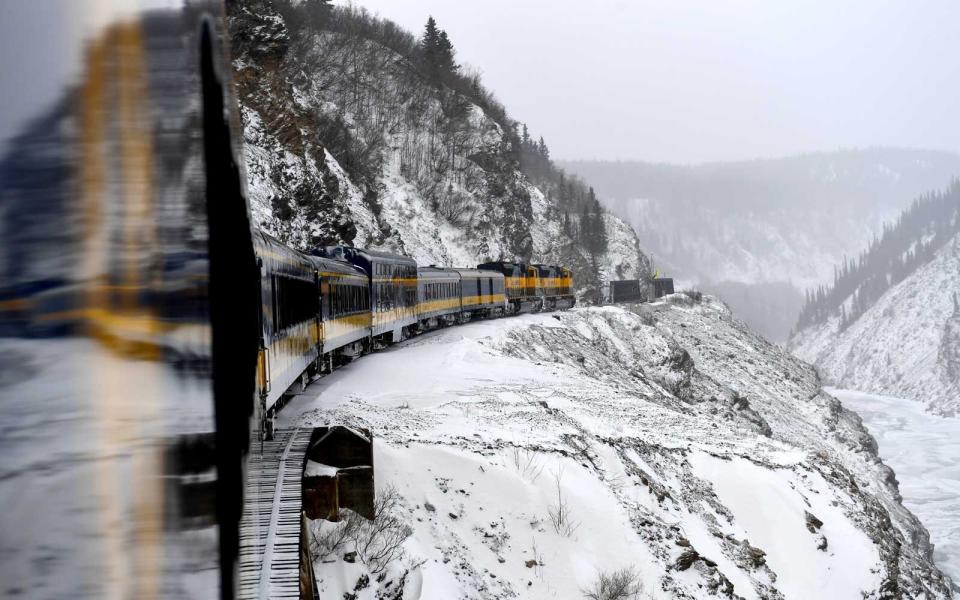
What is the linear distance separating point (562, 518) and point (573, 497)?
751 millimetres

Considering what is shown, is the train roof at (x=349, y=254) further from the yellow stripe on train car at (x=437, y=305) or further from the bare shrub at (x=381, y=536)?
the bare shrub at (x=381, y=536)

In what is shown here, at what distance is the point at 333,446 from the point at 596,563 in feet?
13.5

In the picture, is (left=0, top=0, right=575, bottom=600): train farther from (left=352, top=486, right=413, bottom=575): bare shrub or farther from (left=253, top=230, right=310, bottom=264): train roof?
(left=253, top=230, right=310, bottom=264): train roof

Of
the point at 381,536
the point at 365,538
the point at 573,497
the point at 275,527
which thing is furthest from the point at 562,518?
the point at 275,527

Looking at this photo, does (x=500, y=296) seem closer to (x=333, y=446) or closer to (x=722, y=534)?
(x=722, y=534)

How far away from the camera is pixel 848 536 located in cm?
1462

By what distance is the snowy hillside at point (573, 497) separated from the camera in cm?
930

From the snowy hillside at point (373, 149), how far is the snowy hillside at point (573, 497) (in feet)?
49.3

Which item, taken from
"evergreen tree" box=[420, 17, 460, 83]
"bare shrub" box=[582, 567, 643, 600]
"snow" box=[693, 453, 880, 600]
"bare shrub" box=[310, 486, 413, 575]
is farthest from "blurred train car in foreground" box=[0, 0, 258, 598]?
"evergreen tree" box=[420, 17, 460, 83]

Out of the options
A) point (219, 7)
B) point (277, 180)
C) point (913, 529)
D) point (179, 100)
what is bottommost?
point (913, 529)

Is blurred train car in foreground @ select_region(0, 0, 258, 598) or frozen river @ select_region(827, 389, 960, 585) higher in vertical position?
blurred train car in foreground @ select_region(0, 0, 258, 598)

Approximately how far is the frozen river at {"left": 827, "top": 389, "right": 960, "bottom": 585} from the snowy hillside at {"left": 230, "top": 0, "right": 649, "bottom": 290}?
1518 inches

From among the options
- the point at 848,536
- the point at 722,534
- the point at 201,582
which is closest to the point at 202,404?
the point at 201,582

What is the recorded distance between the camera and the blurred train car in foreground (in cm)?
71
